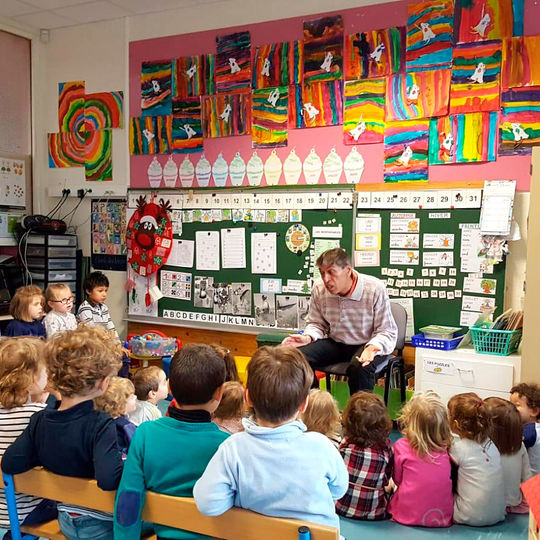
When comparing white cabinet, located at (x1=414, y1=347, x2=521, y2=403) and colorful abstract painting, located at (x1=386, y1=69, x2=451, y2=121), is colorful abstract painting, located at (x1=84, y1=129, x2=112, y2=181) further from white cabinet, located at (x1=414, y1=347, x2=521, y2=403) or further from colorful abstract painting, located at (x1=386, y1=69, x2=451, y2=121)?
white cabinet, located at (x1=414, y1=347, x2=521, y2=403)

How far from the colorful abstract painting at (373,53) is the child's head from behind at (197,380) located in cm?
323

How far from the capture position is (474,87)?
399cm

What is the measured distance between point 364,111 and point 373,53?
41 centimetres

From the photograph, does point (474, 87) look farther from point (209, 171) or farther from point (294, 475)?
point (294, 475)

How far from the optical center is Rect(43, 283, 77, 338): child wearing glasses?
14.1 feet

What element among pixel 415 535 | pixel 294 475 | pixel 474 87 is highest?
pixel 474 87

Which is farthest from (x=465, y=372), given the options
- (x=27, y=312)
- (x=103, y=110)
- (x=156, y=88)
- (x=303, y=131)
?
(x=103, y=110)

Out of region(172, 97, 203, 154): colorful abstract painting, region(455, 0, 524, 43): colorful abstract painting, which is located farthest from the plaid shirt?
region(172, 97, 203, 154): colorful abstract painting

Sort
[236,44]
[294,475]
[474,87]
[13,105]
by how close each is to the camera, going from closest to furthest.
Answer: [294,475] < [474,87] < [236,44] < [13,105]

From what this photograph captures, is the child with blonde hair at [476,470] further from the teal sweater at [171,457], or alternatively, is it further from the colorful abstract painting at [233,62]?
the colorful abstract painting at [233,62]

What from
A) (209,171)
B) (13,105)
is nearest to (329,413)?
(209,171)

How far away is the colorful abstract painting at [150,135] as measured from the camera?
16.8 ft

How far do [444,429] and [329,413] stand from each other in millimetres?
484

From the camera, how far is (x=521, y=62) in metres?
3.85
